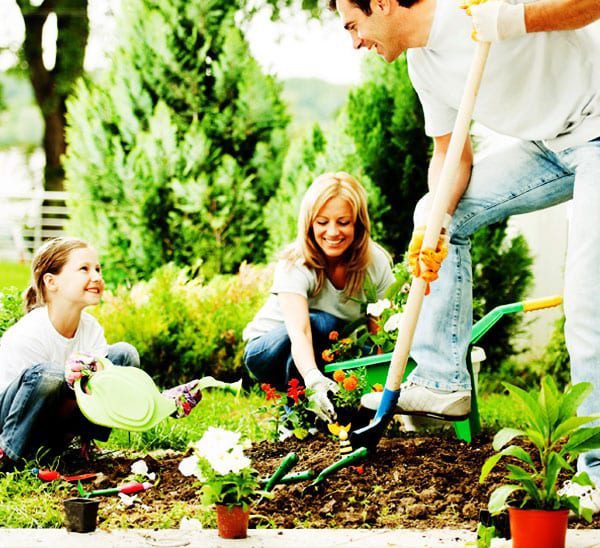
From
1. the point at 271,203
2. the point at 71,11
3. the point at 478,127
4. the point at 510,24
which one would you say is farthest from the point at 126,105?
the point at 71,11

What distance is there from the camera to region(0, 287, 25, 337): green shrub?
3881 mm

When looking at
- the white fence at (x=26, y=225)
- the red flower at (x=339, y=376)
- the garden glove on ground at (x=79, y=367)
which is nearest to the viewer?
the garden glove on ground at (x=79, y=367)

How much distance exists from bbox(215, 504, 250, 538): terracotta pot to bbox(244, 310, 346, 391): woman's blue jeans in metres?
1.51

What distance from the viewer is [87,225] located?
659cm

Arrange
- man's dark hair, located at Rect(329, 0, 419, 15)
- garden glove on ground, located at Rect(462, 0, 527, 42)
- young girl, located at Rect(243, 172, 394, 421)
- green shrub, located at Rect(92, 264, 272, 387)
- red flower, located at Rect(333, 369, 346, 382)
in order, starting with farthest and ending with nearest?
green shrub, located at Rect(92, 264, 272, 387) → young girl, located at Rect(243, 172, 394, 421) → red flower, located at Rect(333, 369, 346, 382) → man's dark hair, located at Rect(329, 0, 419, 15) → garden glove on ground, located at Rect(462, 0, 527, 42)

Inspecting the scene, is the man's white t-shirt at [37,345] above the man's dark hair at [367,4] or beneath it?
beneath

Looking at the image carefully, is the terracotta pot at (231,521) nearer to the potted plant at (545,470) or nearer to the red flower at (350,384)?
the potted plant at (545,470)

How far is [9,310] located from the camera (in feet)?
12.9

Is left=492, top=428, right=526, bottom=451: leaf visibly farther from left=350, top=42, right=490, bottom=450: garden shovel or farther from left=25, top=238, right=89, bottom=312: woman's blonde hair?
left=25, top=238, right=89, bottom=312: woman's blonde hair

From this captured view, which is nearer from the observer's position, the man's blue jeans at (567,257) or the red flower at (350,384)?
the man's blue jeans at (567,257)

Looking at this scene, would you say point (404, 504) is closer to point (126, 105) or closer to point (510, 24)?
point (510, 24)

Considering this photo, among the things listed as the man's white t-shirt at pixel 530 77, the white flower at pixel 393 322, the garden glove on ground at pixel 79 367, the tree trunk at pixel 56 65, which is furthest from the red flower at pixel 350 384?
the tree trunk at pixel 56 65

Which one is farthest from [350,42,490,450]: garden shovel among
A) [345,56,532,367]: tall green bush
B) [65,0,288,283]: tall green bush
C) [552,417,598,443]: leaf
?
[65,0,288,283]: tall green bush

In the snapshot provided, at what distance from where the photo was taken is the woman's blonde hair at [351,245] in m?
3.76
